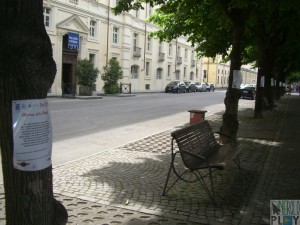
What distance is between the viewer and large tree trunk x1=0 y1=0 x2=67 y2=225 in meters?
2.78

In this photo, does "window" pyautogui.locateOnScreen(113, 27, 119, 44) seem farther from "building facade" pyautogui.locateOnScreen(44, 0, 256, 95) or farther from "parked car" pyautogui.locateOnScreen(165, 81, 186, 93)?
"parked car" pyautogui.locateOnScreen(165, 81, 186, 93)

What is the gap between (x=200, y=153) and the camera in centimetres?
628

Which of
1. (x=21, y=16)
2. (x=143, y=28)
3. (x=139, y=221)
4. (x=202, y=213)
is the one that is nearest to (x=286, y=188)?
(x=202, y=213)

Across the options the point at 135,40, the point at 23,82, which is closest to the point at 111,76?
the point at 135,40

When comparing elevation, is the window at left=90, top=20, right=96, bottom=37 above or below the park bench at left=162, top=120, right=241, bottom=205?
above

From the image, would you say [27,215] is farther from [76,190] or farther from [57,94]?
[57,94]

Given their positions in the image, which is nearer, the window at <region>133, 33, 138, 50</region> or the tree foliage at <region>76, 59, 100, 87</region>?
the tree foliage at <region>76, 59, 100, 87</region>

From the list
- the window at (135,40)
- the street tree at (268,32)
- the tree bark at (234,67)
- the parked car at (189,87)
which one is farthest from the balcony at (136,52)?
the tree bark at (234,67)

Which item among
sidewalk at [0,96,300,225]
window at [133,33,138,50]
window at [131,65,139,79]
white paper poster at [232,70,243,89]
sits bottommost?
sidewalk at [0,96,300,225]

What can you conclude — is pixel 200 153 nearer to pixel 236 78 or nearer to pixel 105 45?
pixel 236 78

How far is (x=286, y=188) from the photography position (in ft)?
20.3

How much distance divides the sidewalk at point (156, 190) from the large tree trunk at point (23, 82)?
1593mm

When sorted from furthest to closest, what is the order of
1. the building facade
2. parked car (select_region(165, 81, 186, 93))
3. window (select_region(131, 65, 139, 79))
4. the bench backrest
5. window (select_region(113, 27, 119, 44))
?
1. parked car (select_region(165, 81, 186, 93))
2. window (select_region(131, 65, 139, 79))
3. window (select_region(113, 27, 119, 44))
4. the building facade
5. the bench backrest

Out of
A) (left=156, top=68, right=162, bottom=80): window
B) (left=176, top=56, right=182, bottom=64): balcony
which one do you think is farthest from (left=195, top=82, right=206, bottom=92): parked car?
(left=156, top=68, right=162, bottom=80): window
